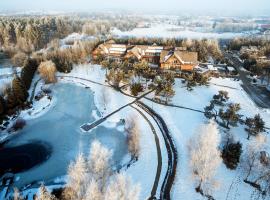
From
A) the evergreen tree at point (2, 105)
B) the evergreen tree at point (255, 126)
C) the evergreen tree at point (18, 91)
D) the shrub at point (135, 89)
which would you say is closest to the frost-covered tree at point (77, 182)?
the evergreen tree at point (255, 126)

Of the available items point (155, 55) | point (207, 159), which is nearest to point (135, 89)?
point (155, 55)

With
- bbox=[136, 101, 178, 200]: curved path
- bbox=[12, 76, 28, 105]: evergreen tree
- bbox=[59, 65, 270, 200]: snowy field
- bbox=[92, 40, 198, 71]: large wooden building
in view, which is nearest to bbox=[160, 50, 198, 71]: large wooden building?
bbox=[92, 40, 198, 71]: large wooden building

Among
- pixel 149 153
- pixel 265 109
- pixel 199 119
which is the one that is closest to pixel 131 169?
pixel 149 153

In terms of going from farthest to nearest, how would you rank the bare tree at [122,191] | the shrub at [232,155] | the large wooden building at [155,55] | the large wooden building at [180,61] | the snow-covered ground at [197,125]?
the large wooden building at [155,55] < the large wooden building at [180,61] < the shrub at [232,155] < the snow-covered ground at [197,125] < the bare tree at [122,191]

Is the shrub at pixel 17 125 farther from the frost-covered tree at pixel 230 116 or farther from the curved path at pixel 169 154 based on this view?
the frost-covered tree at pixel 230 116

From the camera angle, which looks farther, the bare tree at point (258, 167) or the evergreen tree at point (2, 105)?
the evergreen tree at point (2, 105)

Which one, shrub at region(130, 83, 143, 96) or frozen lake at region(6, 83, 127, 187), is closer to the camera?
frozen lake at region(6, 83, 127, 187)

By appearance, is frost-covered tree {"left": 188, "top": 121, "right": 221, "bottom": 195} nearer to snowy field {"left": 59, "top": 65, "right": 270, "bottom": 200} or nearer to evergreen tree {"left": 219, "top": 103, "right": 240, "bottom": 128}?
snowy field {"left": 59, "top": 65, "right": 270, "bottom": 200}

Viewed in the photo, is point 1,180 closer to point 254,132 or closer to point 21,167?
point 21,167
